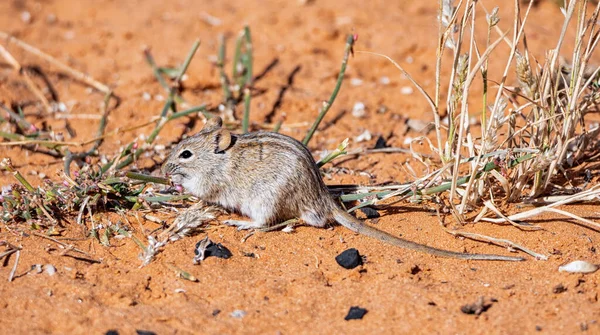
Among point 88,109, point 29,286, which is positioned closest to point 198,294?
point 29,286

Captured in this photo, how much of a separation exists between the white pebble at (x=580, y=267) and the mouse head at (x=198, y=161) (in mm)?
2245

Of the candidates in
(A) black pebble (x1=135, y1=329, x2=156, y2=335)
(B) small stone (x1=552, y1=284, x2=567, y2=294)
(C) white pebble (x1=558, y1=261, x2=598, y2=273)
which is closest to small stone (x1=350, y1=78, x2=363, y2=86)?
(C) white pebble (x1=558, y1=261, x2=598, y2=273)

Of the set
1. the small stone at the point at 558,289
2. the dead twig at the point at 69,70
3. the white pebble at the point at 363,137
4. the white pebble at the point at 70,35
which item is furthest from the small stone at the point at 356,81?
the small stone at the point at 558,289

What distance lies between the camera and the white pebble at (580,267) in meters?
3.85

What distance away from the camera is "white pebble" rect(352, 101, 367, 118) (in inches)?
251

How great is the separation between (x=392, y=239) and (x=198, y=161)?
1453 millimetres

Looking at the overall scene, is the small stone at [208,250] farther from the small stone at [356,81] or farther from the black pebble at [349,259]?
the small stone at [356,81]

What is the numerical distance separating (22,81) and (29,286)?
12.1ft

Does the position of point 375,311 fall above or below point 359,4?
below

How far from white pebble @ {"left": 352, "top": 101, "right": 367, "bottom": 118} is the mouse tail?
2.16m

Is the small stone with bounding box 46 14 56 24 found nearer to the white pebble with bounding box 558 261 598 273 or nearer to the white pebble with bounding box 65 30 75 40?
the white pebble with bounding box 65 30 75 40

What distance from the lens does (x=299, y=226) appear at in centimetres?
452

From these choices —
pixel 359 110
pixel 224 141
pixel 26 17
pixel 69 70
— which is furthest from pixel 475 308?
pixel 26 17

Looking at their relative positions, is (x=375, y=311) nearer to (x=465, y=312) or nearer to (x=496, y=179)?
(x=465, y=312)
